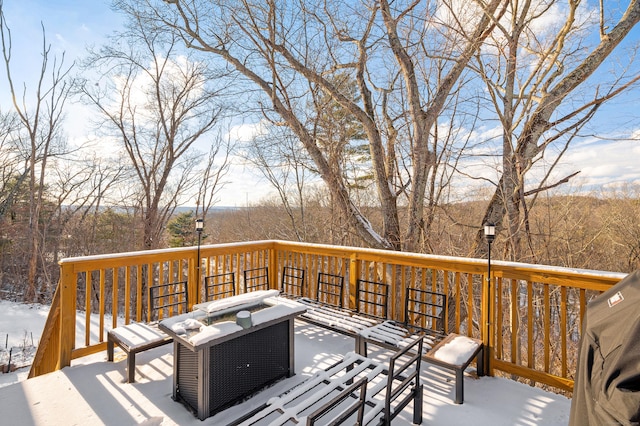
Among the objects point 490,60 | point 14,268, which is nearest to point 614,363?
point 490,60

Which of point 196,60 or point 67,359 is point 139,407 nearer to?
point 67,359

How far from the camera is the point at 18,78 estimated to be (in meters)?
9.34

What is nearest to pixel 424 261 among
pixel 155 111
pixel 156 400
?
pixel 156 400

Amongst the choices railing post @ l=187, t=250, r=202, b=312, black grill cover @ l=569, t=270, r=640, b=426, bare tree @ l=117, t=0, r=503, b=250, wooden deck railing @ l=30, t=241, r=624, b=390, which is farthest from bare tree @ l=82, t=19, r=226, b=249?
black grill cover @ l=569, t=270, r=640, b=426

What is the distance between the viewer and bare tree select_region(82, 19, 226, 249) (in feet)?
33.5

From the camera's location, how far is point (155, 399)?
225cm

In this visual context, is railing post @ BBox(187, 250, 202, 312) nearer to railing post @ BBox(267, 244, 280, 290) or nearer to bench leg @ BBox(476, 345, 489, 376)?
railing post @ BBox(267, 244, 280, 290)

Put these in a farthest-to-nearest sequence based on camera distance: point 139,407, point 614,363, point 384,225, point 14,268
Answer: point 14,268
point 384,225
point 139,407
point 614,363

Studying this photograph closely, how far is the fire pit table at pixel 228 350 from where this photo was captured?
1995 millimetres

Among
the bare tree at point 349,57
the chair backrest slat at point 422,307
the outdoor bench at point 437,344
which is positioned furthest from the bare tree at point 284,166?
the outdoor bench at point 437,344

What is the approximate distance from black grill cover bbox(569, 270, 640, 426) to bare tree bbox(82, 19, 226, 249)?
11384 millimetres

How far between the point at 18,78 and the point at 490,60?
13.4 m

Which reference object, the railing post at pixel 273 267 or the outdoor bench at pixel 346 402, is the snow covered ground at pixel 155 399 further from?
the railing post at pixel 273 267

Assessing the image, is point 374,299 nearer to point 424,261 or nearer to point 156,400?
point 424,261
